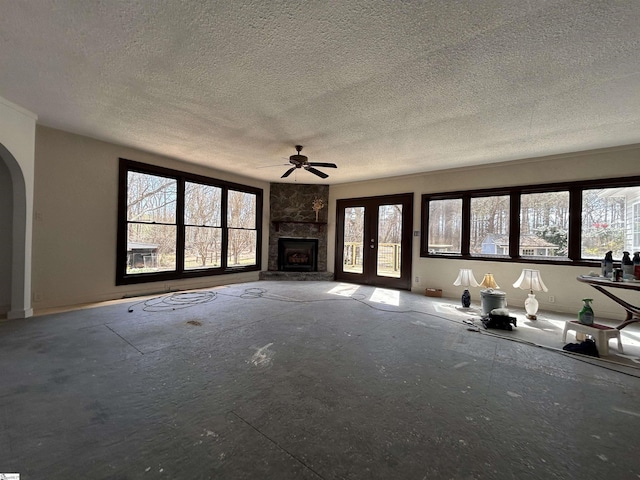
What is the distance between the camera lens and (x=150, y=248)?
207 inches

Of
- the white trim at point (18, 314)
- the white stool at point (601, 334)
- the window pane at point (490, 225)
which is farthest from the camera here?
the window pane at point (490, 225)

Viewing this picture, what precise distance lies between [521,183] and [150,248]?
715cm

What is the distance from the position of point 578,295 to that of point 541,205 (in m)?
1.62

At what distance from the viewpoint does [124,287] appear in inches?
192

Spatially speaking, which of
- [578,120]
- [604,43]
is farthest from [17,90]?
[578,120]

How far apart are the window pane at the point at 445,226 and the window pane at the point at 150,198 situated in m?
5.56

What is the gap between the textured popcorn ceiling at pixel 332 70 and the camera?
182 centimetres

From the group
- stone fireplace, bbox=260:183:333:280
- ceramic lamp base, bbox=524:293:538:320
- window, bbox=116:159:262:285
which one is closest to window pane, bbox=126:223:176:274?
Answer: window, bbox=116:159:262:285

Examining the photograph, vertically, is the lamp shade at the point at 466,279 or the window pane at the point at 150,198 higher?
the window pane at the point at 150,198

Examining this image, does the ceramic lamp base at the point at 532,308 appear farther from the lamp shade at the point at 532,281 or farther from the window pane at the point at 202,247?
the window pane at the point at 202,247

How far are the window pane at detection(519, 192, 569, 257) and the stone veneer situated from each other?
14.7 feet

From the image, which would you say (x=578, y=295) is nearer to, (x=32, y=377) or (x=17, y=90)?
(x=32, y=377)

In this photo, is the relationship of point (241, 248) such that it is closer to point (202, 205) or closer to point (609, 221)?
point (202, 205)

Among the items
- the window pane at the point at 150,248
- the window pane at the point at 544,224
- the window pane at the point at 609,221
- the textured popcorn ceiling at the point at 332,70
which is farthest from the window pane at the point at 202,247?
the window pane at the point at 609,221
